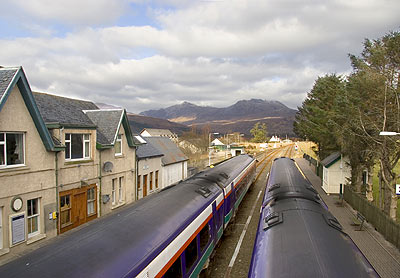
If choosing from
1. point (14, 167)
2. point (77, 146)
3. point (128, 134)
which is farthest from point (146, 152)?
point (14, 167)

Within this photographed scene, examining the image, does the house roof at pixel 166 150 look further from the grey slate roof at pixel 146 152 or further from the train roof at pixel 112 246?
the train roof at pixel 112 246

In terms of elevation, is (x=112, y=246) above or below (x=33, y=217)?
above

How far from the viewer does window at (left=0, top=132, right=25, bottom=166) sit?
485 inches

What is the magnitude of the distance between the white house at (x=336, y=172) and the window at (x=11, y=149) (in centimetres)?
2487

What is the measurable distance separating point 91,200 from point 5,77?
8106 mm

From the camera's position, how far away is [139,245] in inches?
241

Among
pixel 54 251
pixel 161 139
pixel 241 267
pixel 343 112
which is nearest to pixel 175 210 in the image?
pixel 54 251

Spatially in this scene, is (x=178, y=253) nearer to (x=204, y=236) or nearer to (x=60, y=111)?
(x=204, y=236)

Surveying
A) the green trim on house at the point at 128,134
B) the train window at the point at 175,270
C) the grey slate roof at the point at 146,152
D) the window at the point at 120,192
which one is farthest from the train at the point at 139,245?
the grey slate roof at the point at 146,152

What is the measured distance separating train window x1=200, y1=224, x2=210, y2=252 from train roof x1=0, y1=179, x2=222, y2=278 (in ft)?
4.52

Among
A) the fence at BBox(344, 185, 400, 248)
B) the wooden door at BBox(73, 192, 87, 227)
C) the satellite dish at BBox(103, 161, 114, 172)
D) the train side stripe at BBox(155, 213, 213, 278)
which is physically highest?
the satellite dish at BBox(103, 161, 114, 172)

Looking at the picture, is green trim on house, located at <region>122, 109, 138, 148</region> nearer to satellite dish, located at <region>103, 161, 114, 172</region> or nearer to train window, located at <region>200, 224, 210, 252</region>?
satellite dish, located at <region>103, 161, 114, 172</region>

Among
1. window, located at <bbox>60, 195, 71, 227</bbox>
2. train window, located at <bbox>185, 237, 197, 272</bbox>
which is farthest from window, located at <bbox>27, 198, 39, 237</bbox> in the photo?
train window, located at <bbox>185, 237, 197, 272</bbox>

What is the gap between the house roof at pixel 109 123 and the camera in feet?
63.1
